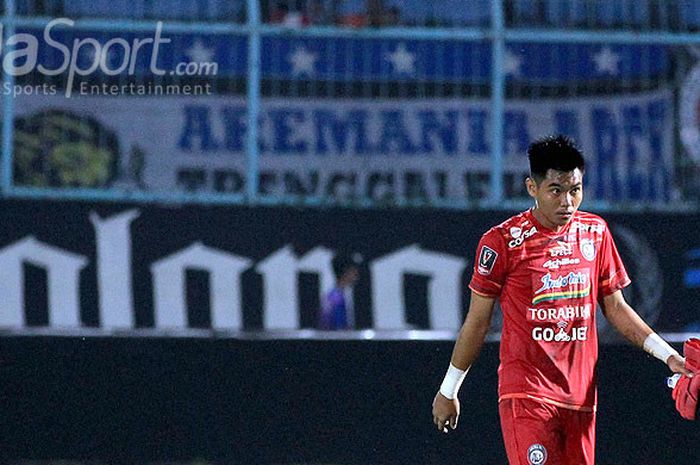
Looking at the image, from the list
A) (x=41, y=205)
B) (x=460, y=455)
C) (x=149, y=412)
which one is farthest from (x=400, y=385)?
(x=41, y=205)

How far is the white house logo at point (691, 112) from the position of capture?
11266mm

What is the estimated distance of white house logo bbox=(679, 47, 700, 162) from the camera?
11.3 m

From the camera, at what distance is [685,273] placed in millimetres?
11109

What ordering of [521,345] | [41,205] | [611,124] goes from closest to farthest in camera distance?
[521,345] < [41,205] < [611,124]

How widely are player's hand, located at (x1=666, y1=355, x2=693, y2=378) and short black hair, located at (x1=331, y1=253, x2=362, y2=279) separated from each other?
4753mm

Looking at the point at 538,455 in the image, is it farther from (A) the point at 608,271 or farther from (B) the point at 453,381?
(A) the point at 608,271

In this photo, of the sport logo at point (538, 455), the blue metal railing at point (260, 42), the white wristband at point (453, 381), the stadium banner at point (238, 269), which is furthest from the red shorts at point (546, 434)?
the blue metal railing at point (260, 42)

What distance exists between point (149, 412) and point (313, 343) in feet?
3.40

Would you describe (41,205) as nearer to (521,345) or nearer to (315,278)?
(315,278)

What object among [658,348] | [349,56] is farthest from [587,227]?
[349,56]

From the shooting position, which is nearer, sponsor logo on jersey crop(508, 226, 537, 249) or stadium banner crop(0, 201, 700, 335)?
sponsor logo on jersey crop(508, 226, 537, 249)

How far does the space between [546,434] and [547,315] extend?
0.50m

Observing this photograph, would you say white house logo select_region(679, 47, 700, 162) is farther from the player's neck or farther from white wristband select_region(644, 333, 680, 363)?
the player's neck

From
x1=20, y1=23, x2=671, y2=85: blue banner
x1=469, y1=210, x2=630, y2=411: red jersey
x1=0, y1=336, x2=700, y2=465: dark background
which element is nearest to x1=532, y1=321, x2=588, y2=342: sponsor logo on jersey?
x1=469, y1=210, x2=630, y2=411: red jersey
